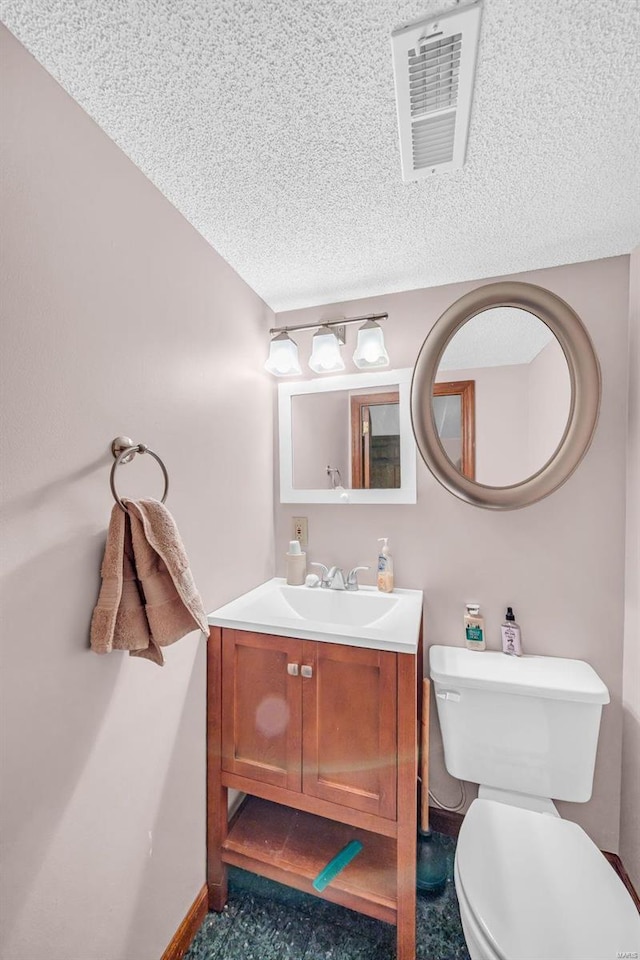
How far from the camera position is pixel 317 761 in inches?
45.9

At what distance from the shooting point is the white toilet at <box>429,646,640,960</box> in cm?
82

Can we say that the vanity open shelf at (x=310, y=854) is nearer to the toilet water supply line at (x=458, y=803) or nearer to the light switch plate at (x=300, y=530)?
the toilet water supply line at (x=458, y=803)

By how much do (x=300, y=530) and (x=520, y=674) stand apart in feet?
3.24

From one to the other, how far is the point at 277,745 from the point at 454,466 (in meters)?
1.12

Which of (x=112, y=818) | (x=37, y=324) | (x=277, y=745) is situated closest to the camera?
(x=37, y=324)

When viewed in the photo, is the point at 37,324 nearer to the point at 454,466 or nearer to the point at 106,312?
the point at 106,312

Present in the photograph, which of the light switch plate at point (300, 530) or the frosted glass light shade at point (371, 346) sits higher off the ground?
the frosted glass light shade at point (371, 346)

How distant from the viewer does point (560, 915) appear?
2.78 feet

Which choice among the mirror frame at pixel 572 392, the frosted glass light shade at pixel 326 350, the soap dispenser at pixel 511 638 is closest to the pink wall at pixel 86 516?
the frosted glass light shade at pixel 326 350

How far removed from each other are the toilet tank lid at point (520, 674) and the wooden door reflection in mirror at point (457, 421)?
2.18ft

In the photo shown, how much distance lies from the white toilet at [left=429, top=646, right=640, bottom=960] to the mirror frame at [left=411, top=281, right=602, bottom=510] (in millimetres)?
591

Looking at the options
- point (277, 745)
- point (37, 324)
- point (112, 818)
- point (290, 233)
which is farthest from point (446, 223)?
point (112, 818)

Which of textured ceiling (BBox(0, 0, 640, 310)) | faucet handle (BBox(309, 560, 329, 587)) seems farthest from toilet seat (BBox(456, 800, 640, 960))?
textured ceiling (BBox(0, 0, 640, 310))

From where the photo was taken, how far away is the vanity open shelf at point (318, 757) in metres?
1.08
